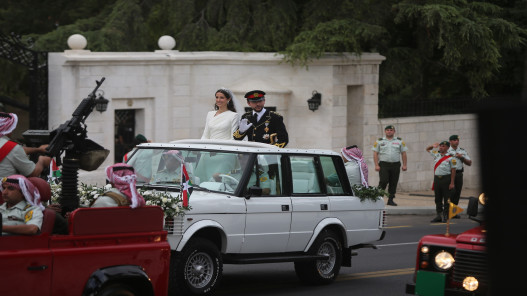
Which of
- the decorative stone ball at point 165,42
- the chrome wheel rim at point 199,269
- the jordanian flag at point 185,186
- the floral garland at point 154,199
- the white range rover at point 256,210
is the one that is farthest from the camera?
the decorative stone ball at point 165,42

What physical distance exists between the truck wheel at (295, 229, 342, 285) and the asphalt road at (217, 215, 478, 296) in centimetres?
11

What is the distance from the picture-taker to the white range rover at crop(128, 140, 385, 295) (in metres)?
9.31

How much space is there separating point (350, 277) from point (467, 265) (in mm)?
4607

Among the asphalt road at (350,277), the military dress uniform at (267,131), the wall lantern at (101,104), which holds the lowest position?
the asphalt road at (350,277)

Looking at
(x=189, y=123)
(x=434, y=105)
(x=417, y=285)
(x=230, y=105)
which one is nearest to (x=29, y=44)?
(x=189, y=123)

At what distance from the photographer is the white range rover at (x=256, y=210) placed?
9312 mm

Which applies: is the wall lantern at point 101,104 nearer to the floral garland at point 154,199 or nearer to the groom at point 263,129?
the groom at point 263,129

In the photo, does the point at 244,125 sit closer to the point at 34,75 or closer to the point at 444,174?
the point at 444,174

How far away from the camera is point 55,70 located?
20.6m

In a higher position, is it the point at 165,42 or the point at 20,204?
the point at 165,42

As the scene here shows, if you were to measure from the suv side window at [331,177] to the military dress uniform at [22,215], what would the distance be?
500 cm

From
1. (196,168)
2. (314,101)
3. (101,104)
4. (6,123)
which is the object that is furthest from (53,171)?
(314,101)

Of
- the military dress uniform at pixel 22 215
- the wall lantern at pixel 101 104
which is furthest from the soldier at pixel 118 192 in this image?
the wall lantern at pixel 101 104

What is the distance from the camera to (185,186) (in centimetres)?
938
